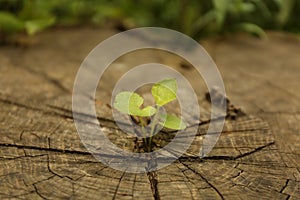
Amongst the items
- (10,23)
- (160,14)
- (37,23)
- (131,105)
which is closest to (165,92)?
(131,105)

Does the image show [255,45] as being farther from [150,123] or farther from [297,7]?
[150,123]

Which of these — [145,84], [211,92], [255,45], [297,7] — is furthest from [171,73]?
[297,7]

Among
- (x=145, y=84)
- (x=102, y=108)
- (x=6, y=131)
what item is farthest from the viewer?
(x=145, y=84)

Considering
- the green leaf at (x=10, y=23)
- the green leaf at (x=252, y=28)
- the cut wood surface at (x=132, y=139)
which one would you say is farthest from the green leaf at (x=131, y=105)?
the green leaf at (x=252, y=28)

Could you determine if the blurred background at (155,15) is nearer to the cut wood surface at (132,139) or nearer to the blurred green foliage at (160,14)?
the blurred green foliage at (160,14)

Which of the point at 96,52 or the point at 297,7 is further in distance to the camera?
the point at 297,7

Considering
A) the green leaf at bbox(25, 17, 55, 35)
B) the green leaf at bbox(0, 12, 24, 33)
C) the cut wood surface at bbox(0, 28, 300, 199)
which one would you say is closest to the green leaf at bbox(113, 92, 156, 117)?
the cut wood surface at bbox(0, 28, 300, 199)
